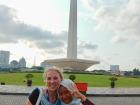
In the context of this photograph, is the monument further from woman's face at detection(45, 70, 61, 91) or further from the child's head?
the child's head

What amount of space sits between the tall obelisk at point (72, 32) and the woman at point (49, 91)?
215 feet

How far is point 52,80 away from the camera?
3.53 meters

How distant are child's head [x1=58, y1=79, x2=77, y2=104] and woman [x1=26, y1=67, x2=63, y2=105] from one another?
0.27 feet

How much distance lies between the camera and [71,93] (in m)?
3.37

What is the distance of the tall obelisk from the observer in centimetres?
6894

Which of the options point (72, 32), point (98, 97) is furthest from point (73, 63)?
point (98, 97)

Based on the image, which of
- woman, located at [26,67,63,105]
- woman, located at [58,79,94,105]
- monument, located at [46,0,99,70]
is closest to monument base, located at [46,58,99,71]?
monument, located at [46,0,99,70]

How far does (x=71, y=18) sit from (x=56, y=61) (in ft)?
32.4

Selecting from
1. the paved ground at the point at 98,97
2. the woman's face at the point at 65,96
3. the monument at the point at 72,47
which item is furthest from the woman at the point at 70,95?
the monument at the point at 72,47

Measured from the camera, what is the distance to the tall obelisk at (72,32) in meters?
68.9

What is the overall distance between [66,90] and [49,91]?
9.4 inches

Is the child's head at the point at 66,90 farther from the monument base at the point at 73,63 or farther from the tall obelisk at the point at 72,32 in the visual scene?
the monument base at the point at 73,63

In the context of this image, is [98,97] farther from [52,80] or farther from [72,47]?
[72,47]

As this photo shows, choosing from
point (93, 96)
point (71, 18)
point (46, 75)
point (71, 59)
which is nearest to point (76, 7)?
point (71, 18)
